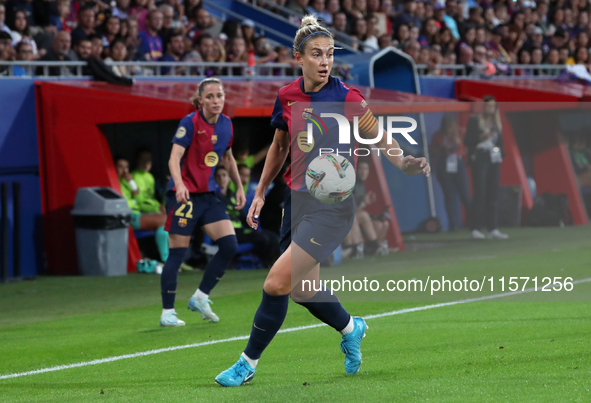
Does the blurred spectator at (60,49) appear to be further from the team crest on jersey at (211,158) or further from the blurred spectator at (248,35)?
the team crest on jersey at (211,158)

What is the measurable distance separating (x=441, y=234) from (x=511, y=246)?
60.7 inches

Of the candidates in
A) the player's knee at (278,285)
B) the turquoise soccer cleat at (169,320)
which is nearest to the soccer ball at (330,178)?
the player's knee at (278,285)

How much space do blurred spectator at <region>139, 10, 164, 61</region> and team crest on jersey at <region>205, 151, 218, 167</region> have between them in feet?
21.3

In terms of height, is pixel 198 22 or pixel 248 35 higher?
pixel 198 22

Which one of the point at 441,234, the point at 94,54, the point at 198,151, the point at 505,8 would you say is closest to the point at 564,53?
the point at 505,8

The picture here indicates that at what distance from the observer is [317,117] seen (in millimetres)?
4996

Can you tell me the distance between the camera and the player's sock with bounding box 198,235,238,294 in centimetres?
796

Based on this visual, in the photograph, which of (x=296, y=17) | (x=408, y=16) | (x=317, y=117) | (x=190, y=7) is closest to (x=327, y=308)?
(x=317, y=117)

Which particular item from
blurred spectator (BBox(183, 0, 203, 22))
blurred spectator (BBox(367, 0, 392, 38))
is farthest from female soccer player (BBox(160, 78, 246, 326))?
blurred spectator (BBox(367, 0, 392, 38))

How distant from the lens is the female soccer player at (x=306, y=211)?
4875 mm

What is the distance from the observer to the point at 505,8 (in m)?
23.4

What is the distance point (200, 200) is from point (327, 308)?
317cm

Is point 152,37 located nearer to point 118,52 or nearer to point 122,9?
point 122,9

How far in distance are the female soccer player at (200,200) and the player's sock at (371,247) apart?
532 cm
